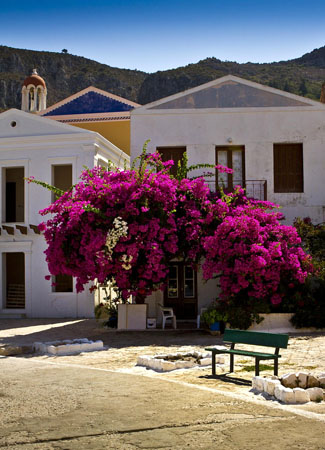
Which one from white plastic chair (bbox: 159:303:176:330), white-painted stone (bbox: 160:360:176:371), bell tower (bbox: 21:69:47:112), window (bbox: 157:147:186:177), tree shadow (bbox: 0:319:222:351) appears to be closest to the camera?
white-painted stone (bbox: 160:360:176:371)

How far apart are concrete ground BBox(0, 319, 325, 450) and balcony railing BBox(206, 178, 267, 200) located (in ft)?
29.6

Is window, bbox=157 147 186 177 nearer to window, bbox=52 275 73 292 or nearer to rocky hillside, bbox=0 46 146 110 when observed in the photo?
window, bbox=52 275 73 292

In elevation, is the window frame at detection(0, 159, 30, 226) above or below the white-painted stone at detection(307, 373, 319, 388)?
above

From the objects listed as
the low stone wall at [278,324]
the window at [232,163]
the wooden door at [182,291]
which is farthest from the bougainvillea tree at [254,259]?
the window at [232,163]

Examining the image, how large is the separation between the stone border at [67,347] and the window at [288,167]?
9742 millimetres

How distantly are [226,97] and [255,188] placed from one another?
330 cm

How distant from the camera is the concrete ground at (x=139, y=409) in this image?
20.5 feet

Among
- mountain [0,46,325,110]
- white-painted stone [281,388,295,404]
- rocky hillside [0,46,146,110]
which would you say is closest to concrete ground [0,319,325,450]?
white-painted stone [281,388,295,404]

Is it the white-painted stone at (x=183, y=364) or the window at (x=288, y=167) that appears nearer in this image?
the white-painted stone at (x=183, y=364)

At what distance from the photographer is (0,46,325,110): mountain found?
65.9 meters

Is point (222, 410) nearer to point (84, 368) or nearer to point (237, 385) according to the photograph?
point (237, 385)

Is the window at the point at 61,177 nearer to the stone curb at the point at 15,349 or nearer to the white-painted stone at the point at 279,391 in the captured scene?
the stone curb at the point at 15,349

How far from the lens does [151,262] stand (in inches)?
668

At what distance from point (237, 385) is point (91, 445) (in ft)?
12.4
